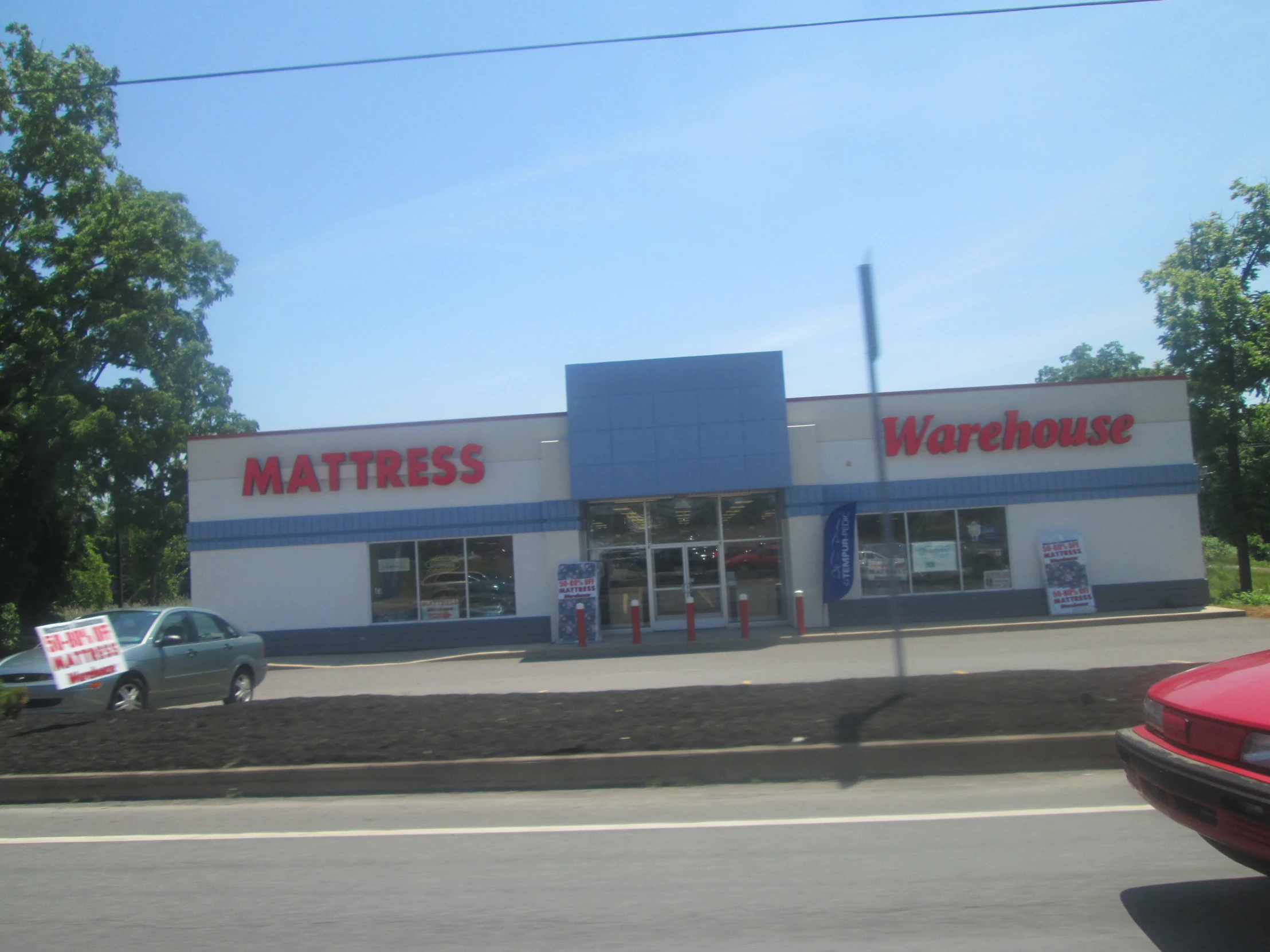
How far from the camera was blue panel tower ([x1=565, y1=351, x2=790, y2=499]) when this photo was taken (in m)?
22.0

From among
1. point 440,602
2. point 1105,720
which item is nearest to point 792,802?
point 1105,720

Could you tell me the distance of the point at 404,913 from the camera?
528 centimetres

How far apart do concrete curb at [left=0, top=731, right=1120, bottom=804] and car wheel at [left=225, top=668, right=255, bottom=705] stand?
5531mm

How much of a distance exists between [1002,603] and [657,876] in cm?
1842

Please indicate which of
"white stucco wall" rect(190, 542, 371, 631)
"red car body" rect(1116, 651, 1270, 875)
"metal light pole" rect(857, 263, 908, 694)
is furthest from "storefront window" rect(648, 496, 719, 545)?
"red car body" rect(1116, 651, 1270, 875)

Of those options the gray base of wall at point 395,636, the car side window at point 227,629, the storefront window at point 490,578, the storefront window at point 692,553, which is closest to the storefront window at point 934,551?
the storefront window at point 692,553

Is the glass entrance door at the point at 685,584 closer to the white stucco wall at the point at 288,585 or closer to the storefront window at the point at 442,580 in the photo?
the storefront window at the point at 442,580

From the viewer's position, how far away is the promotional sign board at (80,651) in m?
10.3

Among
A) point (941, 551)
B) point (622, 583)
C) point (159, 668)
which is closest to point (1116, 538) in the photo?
point (941, 551)

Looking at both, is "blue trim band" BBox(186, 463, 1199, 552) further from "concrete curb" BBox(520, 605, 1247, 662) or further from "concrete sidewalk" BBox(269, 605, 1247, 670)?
"concrete curb" BBox(520, 605, 1247, 662)

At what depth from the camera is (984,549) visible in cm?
2252

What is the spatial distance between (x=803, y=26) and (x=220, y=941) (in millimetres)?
10139

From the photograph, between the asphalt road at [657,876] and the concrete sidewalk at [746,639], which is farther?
the concrete sidewalk at [746,639]

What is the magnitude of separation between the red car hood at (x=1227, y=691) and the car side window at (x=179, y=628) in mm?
11509
